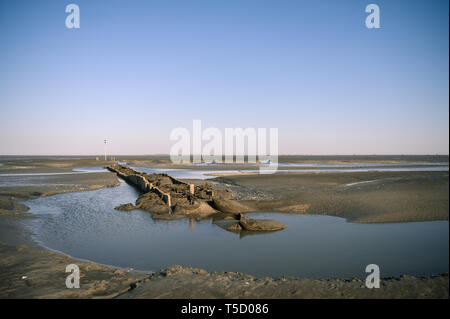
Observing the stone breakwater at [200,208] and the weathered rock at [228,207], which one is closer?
the stone breakwater at [200,208]

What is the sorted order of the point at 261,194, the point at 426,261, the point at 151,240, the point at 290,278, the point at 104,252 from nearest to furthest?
the point at 290,278, the point at 426,261, the point at 104,252, the point at 151,240, the point at 261,194

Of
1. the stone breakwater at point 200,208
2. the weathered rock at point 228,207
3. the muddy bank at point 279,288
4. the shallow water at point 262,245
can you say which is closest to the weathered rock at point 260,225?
the stone breakwater at point 200,208

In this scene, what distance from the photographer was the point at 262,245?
29.5 feet

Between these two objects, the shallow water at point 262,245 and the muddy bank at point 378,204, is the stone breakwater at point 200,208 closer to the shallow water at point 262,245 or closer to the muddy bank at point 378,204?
the shallow water at point 262,245

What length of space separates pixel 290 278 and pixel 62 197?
58.8ft

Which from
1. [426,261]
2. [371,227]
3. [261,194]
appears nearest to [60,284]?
[426,261]

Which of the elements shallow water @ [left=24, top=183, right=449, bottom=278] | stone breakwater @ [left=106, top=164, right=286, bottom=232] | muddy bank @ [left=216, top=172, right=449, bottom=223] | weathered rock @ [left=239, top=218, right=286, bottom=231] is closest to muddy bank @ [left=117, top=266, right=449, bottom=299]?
shallow water @ [left=24, top=183, right=449, bottom=278]

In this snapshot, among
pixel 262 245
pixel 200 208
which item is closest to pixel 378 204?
pixel 262 245

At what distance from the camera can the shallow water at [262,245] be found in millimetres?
6977

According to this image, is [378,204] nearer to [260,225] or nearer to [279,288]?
[260,225]

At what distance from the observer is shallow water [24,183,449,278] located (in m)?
6.98

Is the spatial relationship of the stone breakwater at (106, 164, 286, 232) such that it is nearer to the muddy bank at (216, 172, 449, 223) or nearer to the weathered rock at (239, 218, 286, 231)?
the weathered rock at (239, 218, 286, 231)
